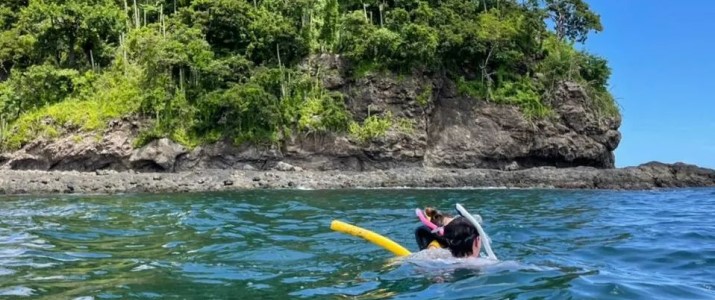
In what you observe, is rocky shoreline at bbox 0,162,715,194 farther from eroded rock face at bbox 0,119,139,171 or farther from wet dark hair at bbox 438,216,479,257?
wet dark hair at bbox 438,216,479,257

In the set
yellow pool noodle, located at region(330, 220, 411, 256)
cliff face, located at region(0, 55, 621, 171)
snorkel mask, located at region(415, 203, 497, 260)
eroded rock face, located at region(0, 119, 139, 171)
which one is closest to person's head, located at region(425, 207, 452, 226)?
snorkel mask, located at region(415, 203, 497, 260)

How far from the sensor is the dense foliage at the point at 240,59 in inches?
1257

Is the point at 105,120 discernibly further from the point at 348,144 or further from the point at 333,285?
the point at 333,285

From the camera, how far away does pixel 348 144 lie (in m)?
33.2

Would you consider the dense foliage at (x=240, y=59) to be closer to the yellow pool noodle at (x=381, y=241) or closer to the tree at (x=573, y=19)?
the tree at (x=573, y=19)

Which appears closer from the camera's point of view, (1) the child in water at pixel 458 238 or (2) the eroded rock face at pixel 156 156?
(1) the child in water at pixel 458 238

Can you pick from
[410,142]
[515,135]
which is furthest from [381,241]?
[515,135]

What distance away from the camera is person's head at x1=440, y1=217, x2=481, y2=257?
6219mm

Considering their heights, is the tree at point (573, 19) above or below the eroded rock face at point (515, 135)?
above

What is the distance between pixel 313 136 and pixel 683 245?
25.9m

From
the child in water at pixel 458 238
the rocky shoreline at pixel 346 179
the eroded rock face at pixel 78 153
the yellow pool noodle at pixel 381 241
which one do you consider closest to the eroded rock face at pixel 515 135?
the rocky shoreline at pixel 346 179

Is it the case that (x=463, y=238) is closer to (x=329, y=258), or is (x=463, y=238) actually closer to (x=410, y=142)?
(x=329, y=258)

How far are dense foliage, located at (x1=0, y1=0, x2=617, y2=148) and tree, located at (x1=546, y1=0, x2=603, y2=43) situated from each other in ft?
9.55

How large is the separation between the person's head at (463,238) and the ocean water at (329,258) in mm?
143
